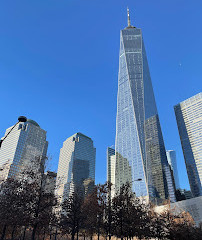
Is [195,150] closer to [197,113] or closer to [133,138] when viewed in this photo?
[197,113]

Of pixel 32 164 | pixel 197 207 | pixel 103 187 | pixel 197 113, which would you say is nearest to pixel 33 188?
pixel 32 164

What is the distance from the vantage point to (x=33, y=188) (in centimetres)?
2708

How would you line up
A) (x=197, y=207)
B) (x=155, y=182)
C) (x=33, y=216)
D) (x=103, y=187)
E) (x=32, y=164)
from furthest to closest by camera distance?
1. (x=155, y=182)
2. (x=197, y=207)
3. (x=103, y=187)
4. (x=32, y=164)
5. (x=33, y=216)

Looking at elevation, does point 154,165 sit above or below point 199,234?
above

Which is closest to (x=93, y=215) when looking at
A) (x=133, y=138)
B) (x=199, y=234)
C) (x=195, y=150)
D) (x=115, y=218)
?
(x=115, y=218)

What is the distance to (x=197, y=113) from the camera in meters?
200

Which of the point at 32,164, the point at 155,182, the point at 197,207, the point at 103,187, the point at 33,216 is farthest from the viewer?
the point at 155,182

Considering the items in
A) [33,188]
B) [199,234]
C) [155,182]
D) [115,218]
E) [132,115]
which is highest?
[132,115]

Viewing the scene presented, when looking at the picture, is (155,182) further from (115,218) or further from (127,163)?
(115,218)

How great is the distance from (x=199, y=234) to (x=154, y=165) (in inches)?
6360

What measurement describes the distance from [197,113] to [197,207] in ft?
428

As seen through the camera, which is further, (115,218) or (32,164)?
(115,218)

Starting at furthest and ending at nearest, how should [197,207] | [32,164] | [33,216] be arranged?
[197,207]
[32,164]
[33,216]

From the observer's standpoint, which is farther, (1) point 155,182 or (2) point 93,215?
(1) point 155,182
